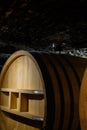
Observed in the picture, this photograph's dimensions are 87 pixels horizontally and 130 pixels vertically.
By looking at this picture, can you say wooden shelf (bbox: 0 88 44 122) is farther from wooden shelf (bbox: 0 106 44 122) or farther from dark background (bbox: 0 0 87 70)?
dark background (bbox: 0 0 87 70)

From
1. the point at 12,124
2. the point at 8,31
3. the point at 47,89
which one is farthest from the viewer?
the point at 8,31

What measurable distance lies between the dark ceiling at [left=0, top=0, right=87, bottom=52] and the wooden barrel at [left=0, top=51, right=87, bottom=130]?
2.88 ft

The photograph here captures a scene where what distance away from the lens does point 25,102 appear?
3801 millimetres

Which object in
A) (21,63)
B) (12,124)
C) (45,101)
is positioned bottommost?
(12,124)

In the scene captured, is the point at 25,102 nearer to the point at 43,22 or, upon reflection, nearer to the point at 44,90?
the point at 44,90

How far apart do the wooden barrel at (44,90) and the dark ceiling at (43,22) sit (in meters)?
0.88

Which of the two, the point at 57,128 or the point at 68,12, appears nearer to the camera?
the point at 57,128

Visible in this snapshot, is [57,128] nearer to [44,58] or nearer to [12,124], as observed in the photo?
[44,58]

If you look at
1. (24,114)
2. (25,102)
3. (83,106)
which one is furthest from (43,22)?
(83,106)

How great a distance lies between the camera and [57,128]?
10.8 ft

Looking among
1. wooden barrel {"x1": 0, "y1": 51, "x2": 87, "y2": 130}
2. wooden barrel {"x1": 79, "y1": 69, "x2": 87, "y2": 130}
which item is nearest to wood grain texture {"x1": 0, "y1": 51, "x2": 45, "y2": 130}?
wooden barrel {"x1": 0, "y1": 51, "x2": 87, "y2": 130}

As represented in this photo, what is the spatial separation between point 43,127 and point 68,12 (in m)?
2.06

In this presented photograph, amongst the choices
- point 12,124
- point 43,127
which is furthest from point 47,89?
point 12,124

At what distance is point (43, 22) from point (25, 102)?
2.02 metres
